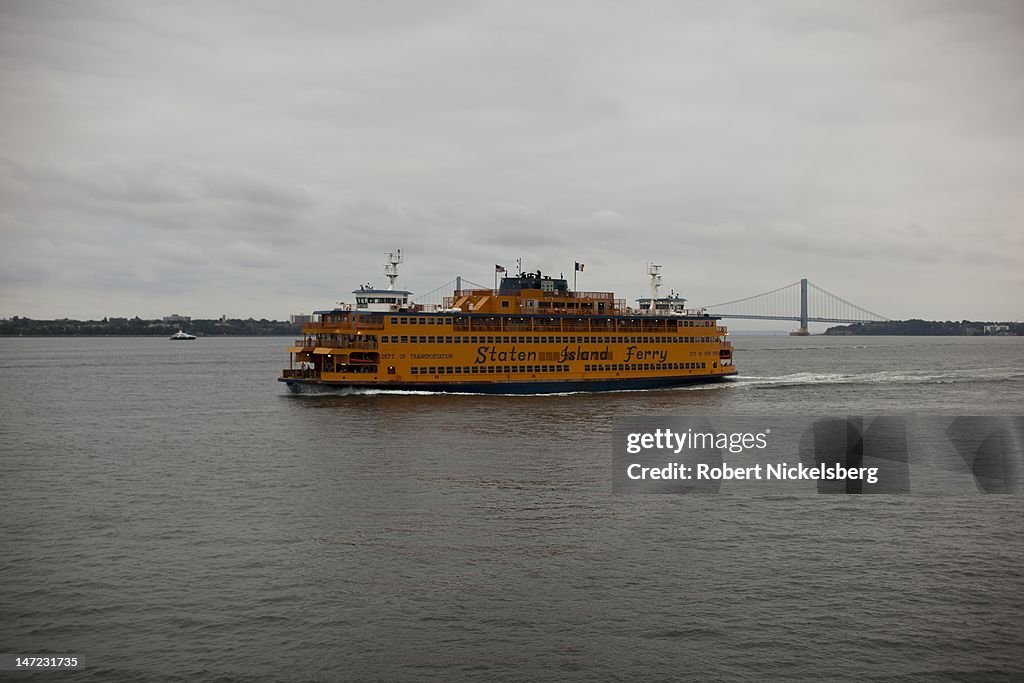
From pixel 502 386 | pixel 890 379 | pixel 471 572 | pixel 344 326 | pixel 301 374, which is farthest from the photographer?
pixel 890 379

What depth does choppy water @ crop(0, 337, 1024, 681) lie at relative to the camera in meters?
17.6

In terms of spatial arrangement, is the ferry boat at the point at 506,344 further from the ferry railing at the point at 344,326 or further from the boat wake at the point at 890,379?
the boat wake at the point at 890,379

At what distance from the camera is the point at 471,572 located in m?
22.5

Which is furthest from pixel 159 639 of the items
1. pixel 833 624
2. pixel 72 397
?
pixel 72 397

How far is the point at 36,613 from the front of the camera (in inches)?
780

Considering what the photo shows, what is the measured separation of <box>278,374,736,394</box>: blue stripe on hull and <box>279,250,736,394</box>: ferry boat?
0.31 ft
